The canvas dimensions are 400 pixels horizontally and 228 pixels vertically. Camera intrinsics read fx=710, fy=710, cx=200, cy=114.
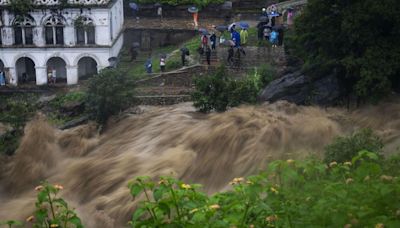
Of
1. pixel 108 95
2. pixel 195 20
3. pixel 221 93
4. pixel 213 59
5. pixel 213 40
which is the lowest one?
pixel 108 95

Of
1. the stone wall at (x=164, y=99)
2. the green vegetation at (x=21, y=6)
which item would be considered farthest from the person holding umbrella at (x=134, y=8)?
the stone wall at (x=164, y=99)

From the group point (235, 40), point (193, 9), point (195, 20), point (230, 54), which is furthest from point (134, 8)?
point (230, 54)

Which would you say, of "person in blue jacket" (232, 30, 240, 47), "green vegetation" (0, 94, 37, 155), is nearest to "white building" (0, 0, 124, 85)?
"person in blue jacket" (232, 30, 240, 47)

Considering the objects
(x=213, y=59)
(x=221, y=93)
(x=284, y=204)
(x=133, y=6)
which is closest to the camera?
(x=284, y=204)

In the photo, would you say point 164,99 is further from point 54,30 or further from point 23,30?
point 23,30

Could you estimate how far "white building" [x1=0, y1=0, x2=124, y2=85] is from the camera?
1250 inches

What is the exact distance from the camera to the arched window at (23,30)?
104ft

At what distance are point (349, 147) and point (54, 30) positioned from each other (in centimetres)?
2151

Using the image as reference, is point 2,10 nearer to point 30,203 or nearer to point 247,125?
point 247,125

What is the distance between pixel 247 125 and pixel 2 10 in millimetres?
18056

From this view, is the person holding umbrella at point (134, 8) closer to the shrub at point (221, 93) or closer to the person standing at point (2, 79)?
the person standing at point (2, 79)

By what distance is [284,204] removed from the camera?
Result: 739 centimetres

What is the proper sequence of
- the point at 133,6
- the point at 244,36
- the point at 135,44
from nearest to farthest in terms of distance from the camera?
the point at 244,36 → the point at 135,44 → the point at 133,6

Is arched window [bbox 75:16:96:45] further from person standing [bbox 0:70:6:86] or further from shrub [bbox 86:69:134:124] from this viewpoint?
shrub [bbox 86:69:134:124]
